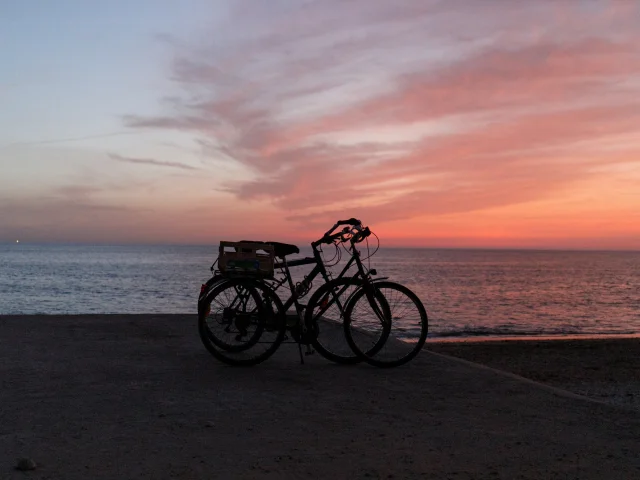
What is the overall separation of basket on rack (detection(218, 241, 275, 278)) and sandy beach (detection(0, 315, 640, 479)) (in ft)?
3.43

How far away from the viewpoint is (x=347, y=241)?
6.85 m

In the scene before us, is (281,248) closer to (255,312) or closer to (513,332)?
(255,312)

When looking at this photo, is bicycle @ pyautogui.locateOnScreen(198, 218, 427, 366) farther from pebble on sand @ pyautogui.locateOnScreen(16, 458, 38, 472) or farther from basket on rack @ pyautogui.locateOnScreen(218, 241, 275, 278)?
pebble on sand @ pyautogui.locateOnScreen(16, 458, 38, 472)

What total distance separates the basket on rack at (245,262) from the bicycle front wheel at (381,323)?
3.35 feet

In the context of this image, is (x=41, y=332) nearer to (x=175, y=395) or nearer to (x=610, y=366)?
(x=175, y=395)

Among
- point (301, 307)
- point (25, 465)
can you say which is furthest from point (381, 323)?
point (25, 465)

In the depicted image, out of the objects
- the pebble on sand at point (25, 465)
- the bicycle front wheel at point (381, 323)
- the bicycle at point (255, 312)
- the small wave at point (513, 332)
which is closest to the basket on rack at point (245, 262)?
the bicycle at point (255, 312)

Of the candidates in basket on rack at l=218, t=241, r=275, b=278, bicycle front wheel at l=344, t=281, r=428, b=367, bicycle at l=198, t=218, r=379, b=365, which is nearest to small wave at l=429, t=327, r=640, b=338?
A: bicycle front wheel at l=344, t=281, r=428, b=367

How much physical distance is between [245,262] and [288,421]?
244 centimetres

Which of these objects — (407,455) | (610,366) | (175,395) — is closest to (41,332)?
(175,395)

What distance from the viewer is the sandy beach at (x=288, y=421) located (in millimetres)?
3629

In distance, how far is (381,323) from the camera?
268 inches

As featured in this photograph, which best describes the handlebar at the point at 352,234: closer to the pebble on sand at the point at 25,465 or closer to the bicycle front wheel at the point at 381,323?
the bicycle front wheel at the point at 381,323

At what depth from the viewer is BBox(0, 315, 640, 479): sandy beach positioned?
143 inches
